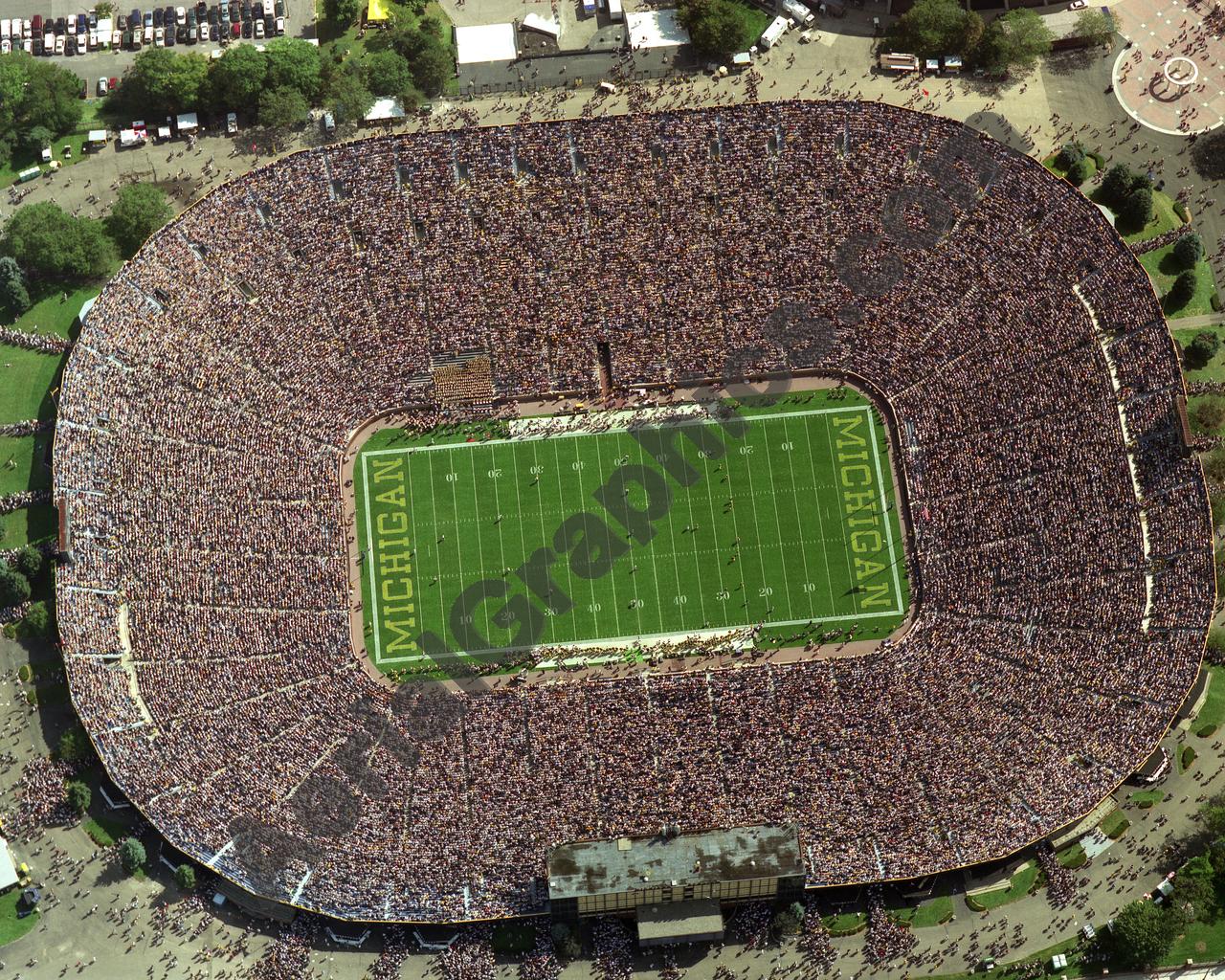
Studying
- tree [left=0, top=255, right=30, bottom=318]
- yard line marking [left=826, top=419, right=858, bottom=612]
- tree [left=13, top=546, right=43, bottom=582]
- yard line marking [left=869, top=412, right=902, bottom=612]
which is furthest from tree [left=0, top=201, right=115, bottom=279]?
yard line marking [left=869, top=412, right=902, bottom=612]

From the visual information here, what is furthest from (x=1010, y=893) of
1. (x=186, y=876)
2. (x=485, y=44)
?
(x=485, y=44)

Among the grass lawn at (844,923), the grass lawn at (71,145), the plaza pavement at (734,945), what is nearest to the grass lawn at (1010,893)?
the plaza pavement at (734,945)

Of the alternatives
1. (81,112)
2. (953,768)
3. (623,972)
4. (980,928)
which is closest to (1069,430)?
(953,768)

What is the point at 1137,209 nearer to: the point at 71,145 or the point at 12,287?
the point at 71,145

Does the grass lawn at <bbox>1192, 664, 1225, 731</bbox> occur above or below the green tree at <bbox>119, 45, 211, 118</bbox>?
below

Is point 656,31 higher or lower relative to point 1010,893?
higher

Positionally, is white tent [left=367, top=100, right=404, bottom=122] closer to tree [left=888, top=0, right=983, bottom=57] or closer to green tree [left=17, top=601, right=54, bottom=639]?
tree [left=888, top=0, right=983, bottom=57]

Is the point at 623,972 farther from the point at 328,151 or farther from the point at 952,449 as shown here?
the point at 328,151
